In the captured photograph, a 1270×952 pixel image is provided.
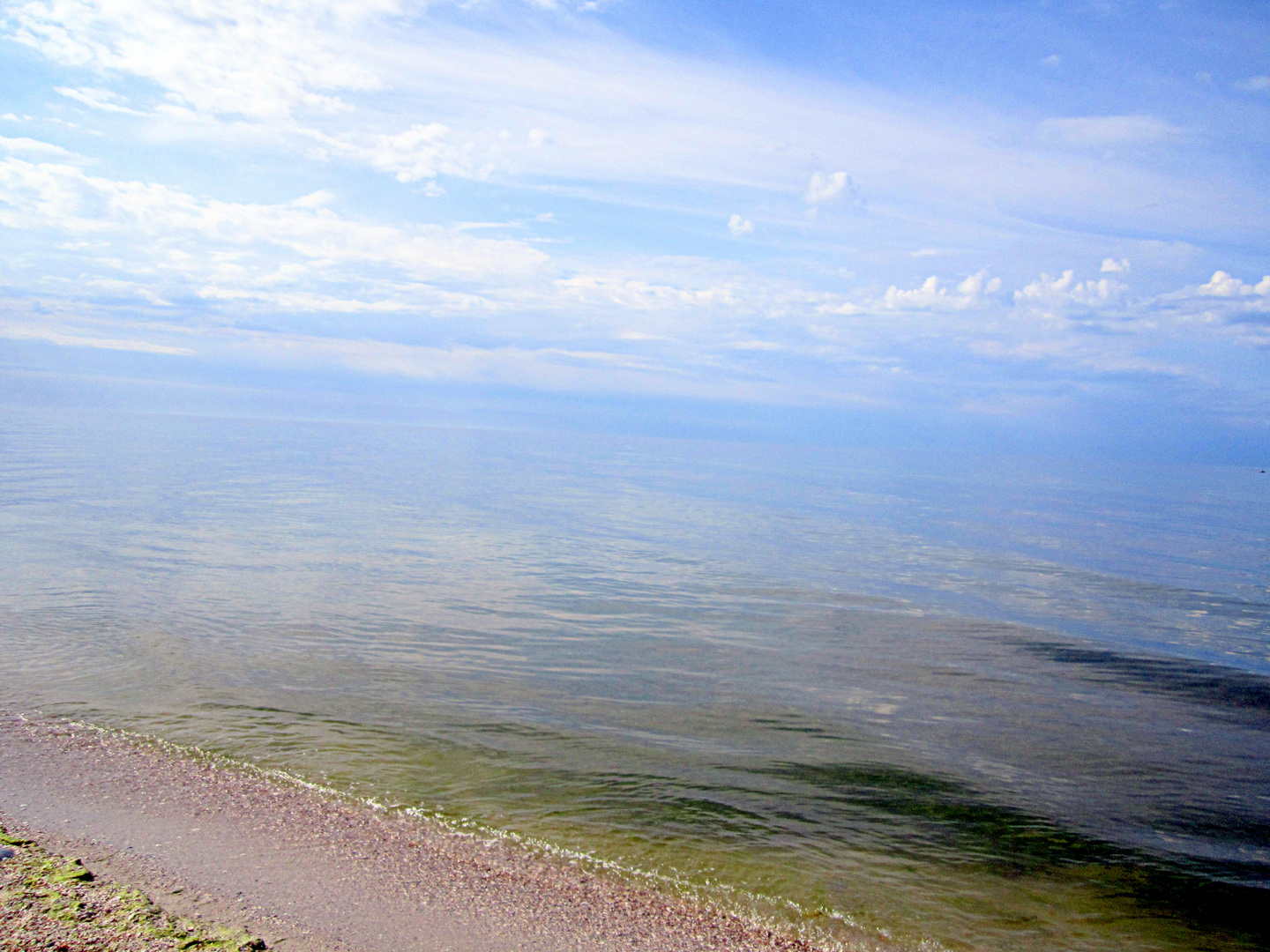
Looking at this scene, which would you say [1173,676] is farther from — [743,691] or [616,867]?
[616,867]

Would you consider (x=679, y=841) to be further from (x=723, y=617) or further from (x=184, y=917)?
(x=723, y=617)

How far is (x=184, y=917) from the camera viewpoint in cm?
821

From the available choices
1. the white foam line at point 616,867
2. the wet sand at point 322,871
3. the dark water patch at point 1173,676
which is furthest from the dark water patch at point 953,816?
the dark water patch at point 1173,676

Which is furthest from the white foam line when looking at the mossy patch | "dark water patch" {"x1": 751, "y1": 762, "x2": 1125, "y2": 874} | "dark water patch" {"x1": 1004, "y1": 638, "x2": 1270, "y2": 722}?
"dark water patch" {"x1": 1004, "y1": 638, "x2": 1270, "y2": 722}

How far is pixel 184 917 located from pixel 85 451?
89819mm

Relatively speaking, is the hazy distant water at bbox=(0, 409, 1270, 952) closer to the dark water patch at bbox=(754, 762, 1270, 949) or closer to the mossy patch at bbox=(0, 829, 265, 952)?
the dark water patch at bbox=(754, 762, 1270, 949)

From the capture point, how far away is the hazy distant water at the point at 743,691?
37.1ft

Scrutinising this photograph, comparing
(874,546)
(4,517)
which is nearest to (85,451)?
(4,517)

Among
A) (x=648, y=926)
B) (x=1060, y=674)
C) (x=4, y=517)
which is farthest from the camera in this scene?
(x=4, y=517)

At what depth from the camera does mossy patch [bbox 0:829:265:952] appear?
7.51 m

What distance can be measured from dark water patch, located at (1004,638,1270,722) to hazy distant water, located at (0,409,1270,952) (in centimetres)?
12

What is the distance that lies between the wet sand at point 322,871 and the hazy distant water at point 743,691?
2.94ft

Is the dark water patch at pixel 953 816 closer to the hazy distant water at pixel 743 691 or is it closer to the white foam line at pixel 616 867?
the hazy distant water at pixel 743 691

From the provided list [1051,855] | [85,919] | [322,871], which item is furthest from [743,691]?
[85,919]
